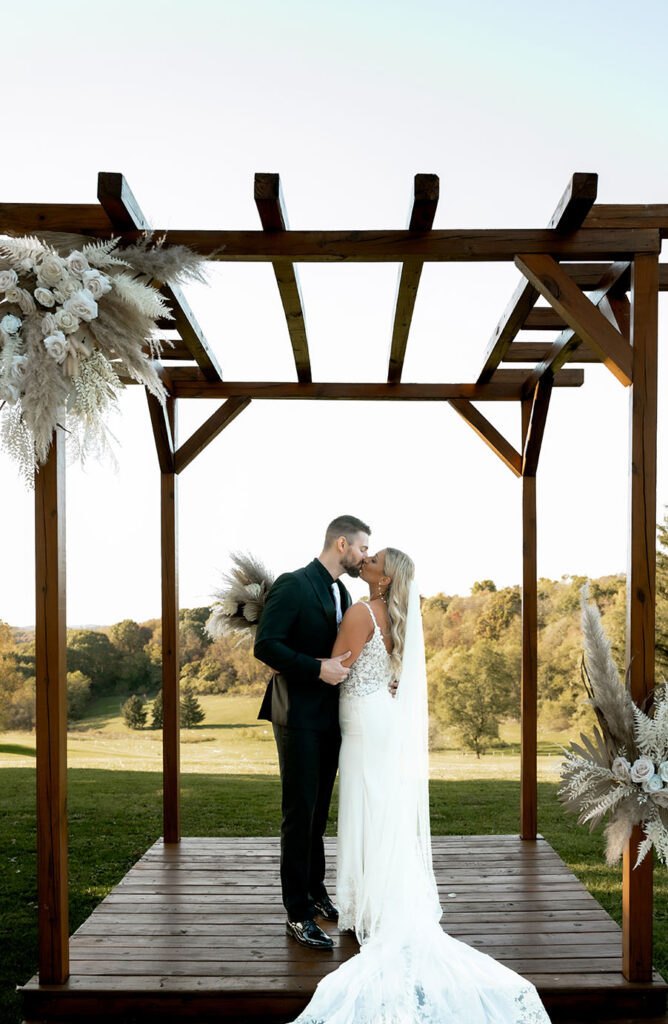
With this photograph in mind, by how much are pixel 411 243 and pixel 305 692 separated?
188 centimetres

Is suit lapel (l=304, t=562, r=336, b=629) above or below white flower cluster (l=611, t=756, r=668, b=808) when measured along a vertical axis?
above

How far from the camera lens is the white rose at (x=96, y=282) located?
9.78 feet

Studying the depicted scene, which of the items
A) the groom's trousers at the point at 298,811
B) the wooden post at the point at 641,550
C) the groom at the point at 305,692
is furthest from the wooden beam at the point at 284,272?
the groom's trousers at the point at 298,811

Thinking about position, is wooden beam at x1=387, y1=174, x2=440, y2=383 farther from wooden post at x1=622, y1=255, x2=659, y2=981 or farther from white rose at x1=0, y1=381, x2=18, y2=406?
white rose at x1=0, y1=381, x2=18, y2=406

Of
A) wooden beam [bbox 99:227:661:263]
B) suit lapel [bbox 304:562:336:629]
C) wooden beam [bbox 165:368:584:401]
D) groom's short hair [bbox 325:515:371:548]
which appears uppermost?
wooden beam [bbox 99:227:661:263]

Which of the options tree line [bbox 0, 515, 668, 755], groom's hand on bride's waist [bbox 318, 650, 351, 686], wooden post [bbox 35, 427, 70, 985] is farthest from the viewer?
tree line [bbox 0, 515, 668, 755]

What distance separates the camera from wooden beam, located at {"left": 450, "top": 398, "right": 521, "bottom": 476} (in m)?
5.36

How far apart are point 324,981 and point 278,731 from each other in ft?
3.68

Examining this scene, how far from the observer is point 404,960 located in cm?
304

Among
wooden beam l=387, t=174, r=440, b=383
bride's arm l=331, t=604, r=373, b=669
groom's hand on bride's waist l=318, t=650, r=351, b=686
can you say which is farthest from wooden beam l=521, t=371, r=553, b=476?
groom's hand on bride's waist l=318, t=650, r=351, b=686

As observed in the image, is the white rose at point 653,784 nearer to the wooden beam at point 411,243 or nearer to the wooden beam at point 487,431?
the wooden beam at point 411,243

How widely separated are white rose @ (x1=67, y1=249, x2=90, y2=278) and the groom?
151 cm

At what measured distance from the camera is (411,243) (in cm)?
328

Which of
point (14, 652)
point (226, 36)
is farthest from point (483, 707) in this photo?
point (226, 36)
